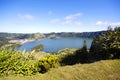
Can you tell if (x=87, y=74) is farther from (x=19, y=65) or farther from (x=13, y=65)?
(x=13, y=65)

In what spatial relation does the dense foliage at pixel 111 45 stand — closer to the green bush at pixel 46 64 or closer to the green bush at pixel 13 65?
the green bush at pixel 46 64

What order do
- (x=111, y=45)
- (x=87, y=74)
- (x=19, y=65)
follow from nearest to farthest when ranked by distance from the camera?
(x=87, y=74) → (x=19, y=65) → (x=111, y=45)

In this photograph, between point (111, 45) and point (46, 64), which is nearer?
point (46, 64)

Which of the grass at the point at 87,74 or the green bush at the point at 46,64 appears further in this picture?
the green bush at the point at 46,64

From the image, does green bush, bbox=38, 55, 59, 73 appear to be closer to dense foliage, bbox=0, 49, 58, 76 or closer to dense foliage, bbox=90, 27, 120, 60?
dense foliage, bbox=0, 49, 58, 76

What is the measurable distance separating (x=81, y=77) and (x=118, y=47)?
10491mm

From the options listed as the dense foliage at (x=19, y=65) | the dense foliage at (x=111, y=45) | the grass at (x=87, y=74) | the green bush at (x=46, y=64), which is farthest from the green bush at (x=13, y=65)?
the dense foliage at (x=111, y=45)

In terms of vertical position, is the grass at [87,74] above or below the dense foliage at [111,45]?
below

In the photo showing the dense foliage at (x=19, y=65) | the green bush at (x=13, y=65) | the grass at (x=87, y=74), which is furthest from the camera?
the dense foliage at (x=19, y=65)

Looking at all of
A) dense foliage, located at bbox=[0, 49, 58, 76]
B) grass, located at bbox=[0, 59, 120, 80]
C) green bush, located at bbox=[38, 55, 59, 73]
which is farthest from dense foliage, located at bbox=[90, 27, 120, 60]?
dense foliage, located at bbox=[0, 49, 58, 76]

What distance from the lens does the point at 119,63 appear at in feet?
51.4

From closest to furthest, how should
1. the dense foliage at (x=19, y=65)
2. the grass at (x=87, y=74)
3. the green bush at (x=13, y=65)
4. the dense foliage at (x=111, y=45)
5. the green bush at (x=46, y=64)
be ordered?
the grass at (x=87, y=74)
the green bush at (x=13, y=65)
the dense foliage at (x=19, y=65)
the green bush at (x=46, y=64)
the dense foliage at (x=111, y=45)

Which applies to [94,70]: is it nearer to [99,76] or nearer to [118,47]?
[99,76]

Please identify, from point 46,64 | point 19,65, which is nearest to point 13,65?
point 19,65
